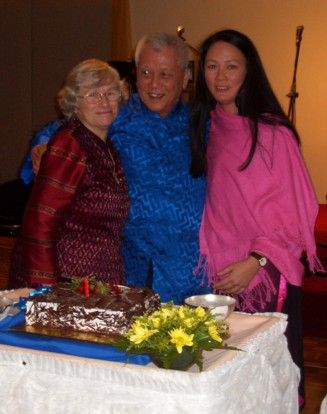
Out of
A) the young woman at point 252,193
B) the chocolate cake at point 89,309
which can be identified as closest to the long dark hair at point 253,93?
the young woman at point 252,193

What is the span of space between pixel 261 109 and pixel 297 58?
12.3 ft

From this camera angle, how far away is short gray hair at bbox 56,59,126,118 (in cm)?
221

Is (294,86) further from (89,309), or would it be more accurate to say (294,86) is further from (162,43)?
(89,309)

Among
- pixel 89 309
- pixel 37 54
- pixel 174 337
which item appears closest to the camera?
pixel 174 337

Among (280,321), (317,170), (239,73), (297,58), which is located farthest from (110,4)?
(280,321)

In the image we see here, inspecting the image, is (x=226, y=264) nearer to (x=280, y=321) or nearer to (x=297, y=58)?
(x=280, y=321)

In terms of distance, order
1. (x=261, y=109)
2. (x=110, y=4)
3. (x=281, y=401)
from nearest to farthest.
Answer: (x=281, y=401), (x=261, y=109), (x=110, y=4)

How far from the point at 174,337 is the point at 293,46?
4749 mm

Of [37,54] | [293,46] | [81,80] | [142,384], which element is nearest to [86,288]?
[142,384]

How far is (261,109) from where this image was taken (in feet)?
7.39

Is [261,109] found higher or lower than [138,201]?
higher

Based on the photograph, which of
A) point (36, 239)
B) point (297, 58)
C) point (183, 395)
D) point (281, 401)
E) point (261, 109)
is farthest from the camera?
point (297, 58)

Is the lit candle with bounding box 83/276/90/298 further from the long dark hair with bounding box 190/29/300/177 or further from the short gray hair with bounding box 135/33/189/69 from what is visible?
the short gray hair with bounding box 135/33/189/69

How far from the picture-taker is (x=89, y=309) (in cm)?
168
